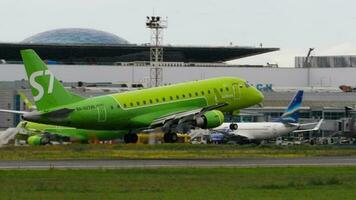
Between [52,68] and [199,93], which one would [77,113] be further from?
[52,68]

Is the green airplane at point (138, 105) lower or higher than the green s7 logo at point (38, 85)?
lower

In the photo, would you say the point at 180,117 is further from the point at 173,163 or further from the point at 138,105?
the point at 173,163

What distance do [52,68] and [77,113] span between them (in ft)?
346

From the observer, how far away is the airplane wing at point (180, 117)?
77750 millimetres

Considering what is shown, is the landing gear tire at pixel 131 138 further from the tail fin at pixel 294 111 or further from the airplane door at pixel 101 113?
the tail fin at pixel 294 111

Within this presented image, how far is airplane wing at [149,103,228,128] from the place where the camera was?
77750 mm

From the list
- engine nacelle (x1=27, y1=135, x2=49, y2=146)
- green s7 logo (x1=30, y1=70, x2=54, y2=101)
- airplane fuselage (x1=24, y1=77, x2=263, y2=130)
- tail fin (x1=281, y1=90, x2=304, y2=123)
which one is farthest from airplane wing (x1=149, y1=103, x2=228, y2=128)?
tail fin (x1=281, y1=90, x2=304, y2=123)

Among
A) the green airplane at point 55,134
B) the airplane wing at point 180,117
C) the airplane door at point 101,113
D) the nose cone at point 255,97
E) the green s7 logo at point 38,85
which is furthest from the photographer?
the green airplane at point 55,134

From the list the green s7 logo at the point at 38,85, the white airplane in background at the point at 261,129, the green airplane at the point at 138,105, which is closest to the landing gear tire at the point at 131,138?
the green airplane at the point at 138,105

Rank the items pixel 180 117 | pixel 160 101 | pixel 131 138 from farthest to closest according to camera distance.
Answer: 1. pixel 131 138
2. pixel 160 101
3. pixel 180 117

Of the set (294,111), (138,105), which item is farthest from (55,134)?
(294,111)

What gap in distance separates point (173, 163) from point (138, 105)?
1588 centimetres

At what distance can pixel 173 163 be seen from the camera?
2554 inches

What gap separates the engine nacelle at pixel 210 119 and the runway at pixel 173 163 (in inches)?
239
